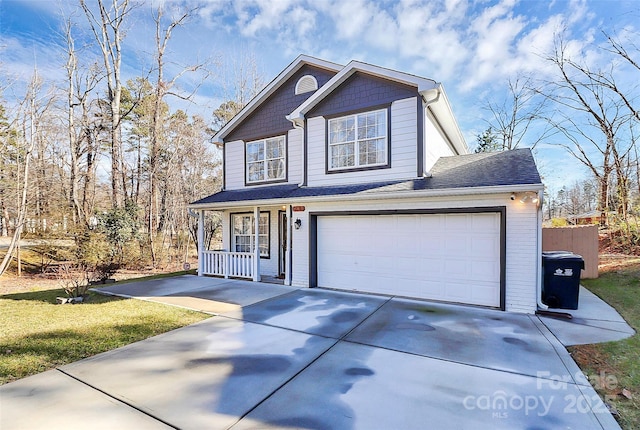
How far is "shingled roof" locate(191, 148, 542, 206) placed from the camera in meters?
6.68

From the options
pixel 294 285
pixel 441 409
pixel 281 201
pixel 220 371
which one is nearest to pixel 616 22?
pixel 281 201

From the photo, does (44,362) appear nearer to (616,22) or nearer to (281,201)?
(281,201)

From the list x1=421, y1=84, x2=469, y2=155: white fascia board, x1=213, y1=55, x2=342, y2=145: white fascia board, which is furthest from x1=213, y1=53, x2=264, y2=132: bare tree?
x1=421, y1=84, x2=469, y2=155: white fascia board

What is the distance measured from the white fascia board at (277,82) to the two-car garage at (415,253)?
4998mm

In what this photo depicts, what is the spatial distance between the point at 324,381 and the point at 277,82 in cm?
985

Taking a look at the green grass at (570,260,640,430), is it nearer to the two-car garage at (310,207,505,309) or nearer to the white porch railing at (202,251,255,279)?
the two-car garage at (310,207,505,309)

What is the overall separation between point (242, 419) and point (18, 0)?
17742 mm

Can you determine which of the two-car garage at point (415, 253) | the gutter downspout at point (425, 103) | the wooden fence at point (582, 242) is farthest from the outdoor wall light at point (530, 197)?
the wooden fence at point (582, 242)

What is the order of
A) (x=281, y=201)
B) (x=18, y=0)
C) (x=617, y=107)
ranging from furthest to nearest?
(x=617, y=107) → (x=18, y=0) → (x=281, y=201)

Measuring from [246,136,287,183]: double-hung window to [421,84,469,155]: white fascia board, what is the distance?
16.7 feet

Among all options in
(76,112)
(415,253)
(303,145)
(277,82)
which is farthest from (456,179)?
(76,112)

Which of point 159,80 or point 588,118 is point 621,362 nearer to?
point 588,118

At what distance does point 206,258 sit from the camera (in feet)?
36.6

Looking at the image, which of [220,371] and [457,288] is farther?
[457,288]
